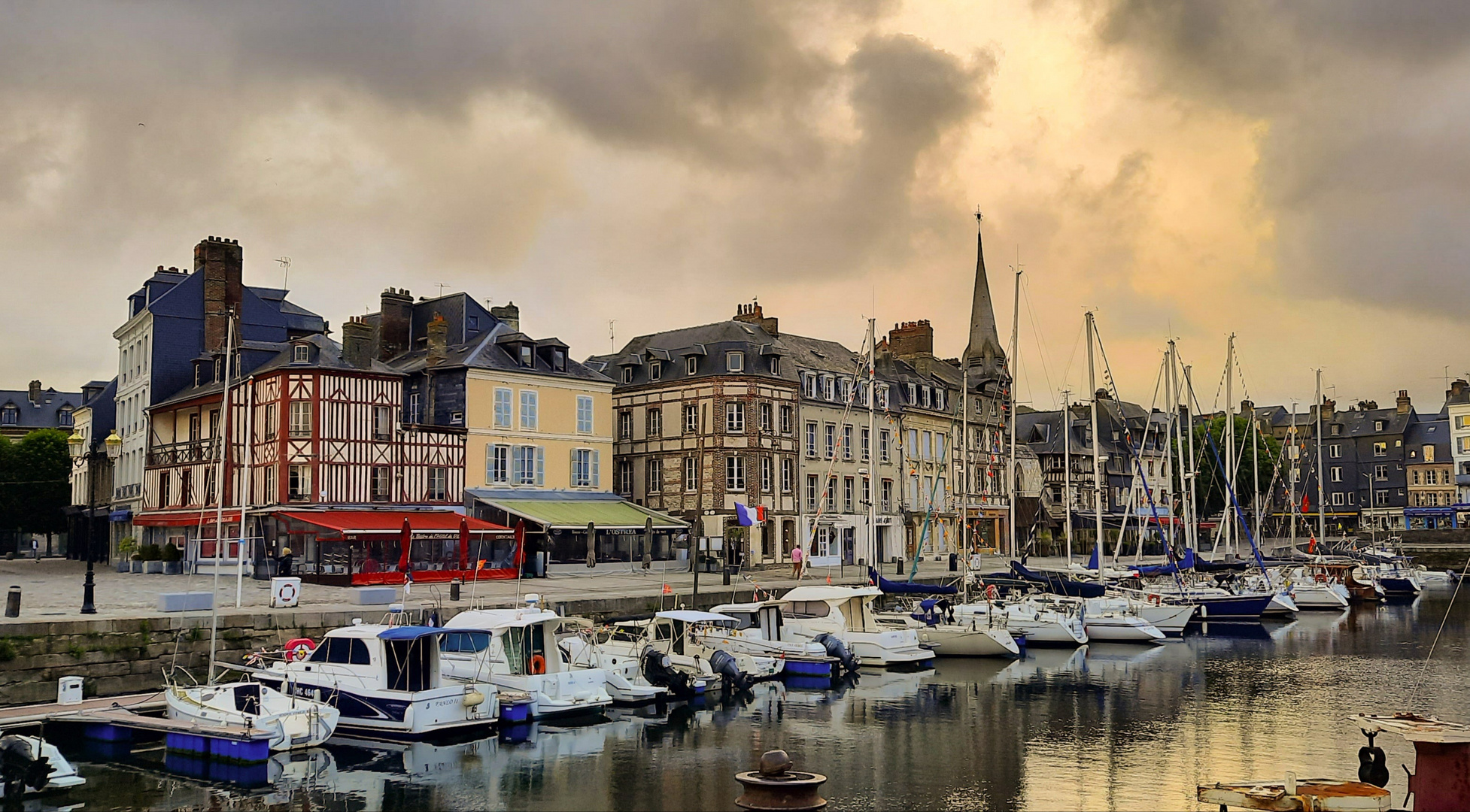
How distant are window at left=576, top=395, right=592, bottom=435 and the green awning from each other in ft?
8.41

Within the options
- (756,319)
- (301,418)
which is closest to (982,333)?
(756,319)

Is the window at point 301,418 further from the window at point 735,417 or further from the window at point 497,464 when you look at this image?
the window at point 735,417

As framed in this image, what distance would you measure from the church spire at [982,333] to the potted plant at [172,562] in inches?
1782

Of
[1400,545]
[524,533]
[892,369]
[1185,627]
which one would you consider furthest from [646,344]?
[1400,545]

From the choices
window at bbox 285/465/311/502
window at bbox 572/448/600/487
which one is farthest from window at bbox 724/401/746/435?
window at bbox 285/465/311/502

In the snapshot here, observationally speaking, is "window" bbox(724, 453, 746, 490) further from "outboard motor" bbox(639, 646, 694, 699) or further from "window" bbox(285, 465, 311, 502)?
"outboard motor" bbox(639, 646, 694, 699)

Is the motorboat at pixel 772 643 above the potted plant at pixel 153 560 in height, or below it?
below

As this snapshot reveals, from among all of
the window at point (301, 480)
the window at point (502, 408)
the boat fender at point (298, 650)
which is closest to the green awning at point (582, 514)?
the window at point (502, 408)

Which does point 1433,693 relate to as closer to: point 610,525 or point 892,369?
point 610,525

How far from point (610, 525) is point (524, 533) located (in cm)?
307

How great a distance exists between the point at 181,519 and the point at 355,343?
25.8 ft

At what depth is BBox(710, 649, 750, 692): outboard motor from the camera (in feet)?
80.0

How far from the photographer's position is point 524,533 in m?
37.7

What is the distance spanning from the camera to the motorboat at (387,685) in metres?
19.2
